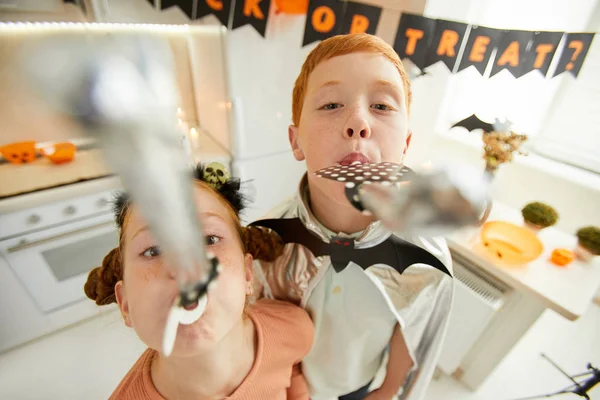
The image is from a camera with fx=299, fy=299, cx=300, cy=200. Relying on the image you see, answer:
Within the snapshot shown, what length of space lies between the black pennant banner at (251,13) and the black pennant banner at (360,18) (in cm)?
24

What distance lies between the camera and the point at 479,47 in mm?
991

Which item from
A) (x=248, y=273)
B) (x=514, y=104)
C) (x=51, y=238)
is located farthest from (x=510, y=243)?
(x=51, y=238)

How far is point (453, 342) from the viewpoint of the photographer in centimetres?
112

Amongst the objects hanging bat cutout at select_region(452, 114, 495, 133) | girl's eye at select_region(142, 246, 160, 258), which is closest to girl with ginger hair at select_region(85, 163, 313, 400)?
girl's eye at select_region(142, 246, 160, 258)

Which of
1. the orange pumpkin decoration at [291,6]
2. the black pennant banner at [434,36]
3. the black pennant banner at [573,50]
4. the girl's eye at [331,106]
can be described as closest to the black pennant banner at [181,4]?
the black pennant banner at [434,36]

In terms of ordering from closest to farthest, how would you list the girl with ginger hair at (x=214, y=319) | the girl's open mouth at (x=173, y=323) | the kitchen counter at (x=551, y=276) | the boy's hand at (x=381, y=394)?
the girl's open mouth at (x=173, y=323) → the girl with ginger hair at (x=214, y=319) → the boy's hand at (x=381, y=394) → the kitchen counter at (x=551, y=276)

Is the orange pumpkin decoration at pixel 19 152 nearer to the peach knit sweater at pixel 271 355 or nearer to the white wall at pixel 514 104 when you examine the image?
the peach knit sweater at pixel 271 355

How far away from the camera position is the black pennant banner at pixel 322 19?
0.86 metres

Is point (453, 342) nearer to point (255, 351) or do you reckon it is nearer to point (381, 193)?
point (255, 351)

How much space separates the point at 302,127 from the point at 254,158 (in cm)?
91

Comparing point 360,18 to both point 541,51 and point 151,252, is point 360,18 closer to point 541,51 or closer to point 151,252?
point 541,51

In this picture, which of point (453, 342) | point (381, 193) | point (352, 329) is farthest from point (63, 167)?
point (453, 342)

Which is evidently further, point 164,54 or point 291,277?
point 291,277

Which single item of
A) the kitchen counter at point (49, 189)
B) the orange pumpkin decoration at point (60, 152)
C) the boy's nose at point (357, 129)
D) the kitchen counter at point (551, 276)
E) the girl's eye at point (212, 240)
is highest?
the boy's nose at point (357, 129)
